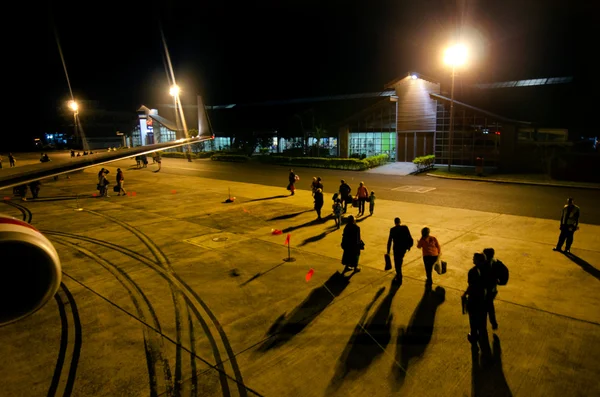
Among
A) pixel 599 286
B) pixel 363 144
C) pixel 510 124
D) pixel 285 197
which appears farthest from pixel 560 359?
pixel 363 144

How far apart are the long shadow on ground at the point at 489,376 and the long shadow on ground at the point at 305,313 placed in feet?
10.1

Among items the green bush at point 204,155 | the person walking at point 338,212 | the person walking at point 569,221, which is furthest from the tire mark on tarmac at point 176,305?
the green bush at point 204,155

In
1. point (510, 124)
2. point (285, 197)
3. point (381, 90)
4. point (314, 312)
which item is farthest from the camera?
point (381, 90)

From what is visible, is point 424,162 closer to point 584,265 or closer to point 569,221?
point 569,221

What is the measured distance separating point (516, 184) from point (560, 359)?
2279 cm

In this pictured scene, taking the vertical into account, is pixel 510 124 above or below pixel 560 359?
above

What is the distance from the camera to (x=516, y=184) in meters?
26.3

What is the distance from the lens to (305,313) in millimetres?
8164

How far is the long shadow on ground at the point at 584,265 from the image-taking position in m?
10.2

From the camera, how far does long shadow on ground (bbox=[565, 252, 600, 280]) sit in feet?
33.4

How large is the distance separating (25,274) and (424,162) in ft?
112

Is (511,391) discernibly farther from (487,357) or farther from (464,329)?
(464,329)

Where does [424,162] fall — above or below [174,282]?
below

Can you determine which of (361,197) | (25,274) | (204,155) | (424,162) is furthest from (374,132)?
(25,274)
